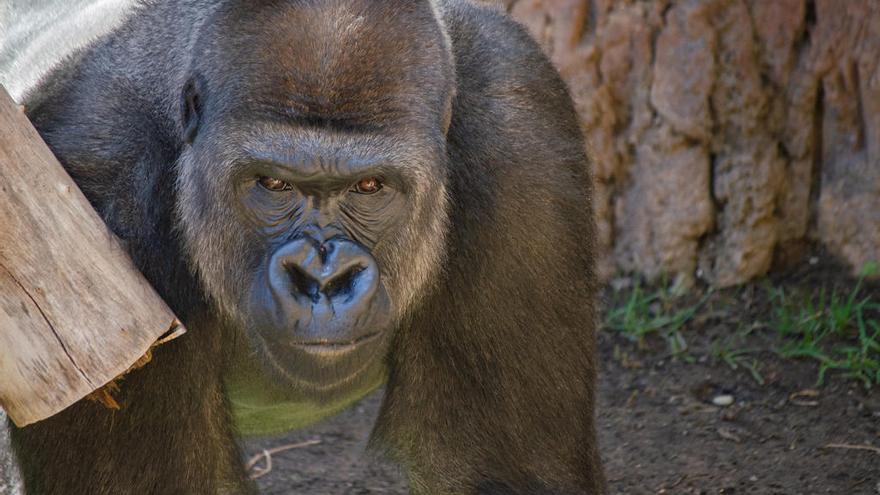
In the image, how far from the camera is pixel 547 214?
4.27 m

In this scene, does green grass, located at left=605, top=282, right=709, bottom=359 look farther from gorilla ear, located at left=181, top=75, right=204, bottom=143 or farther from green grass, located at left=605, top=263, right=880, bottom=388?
gorilla ear, located at left=181, top=75, right=204, bottom=143

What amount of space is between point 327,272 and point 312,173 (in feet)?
1.14

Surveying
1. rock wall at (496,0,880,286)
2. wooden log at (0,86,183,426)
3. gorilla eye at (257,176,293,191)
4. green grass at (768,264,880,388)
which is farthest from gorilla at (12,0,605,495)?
rock wall at (496,0,880,286)

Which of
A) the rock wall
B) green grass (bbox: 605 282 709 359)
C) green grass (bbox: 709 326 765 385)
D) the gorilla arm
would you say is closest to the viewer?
the gorilla arm

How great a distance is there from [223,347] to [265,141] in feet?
3.04

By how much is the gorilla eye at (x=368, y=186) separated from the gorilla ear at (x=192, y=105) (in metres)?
Answer: 0.54

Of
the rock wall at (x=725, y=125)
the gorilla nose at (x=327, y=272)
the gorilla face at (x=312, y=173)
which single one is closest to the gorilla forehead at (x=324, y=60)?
the gorilla face at (x=312, y=173)

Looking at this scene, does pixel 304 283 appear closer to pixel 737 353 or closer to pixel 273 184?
pixel 273 184

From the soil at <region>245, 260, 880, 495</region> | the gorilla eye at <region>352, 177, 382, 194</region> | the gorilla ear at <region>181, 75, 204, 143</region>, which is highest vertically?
the gorilla ear at <region>181, 75, 204, 143</region>

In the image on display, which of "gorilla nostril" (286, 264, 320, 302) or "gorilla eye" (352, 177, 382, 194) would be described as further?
"gorilla eye" (352, 177, 382, 194)

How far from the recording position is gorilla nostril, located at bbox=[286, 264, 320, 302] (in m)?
3.54

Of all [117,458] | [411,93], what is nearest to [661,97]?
[411,93]

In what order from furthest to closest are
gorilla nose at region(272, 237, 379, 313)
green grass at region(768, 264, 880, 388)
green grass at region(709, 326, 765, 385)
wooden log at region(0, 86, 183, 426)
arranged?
1. green grass at region(709, 326, 765, 385)
2. green grass at region(768, 264, 880, 388)
3. gorilla nose at region(272, 237, 379, 313)
4. wooden log at region(0, 86, 183, 426)

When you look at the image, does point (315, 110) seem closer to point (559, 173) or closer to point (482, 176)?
point (482, 176)
